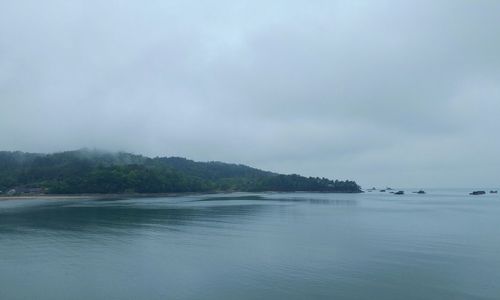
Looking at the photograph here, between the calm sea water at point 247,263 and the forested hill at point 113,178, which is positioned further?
the forested hill at point 113,178

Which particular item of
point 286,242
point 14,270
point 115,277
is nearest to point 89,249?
point 14,270

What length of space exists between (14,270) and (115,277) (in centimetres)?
553

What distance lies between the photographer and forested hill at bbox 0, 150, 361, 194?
394 feet

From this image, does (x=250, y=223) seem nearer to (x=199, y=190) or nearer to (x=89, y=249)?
(x=89, y=249)

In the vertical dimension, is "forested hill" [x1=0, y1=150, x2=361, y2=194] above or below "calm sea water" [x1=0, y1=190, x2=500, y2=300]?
above

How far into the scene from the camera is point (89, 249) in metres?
27.2

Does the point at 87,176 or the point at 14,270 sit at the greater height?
the point at 87,176

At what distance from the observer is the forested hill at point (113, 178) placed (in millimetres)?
120000

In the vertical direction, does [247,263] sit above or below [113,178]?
below

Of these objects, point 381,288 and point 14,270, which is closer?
point 381,288

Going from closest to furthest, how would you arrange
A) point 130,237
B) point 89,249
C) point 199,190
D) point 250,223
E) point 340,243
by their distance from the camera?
point 89,249
point 340,243
point 130,237
point 250,223
point 199,190

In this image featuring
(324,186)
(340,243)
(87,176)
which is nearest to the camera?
(340,243)

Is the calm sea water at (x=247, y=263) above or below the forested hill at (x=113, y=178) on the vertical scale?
below

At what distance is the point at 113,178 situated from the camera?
123 meters
